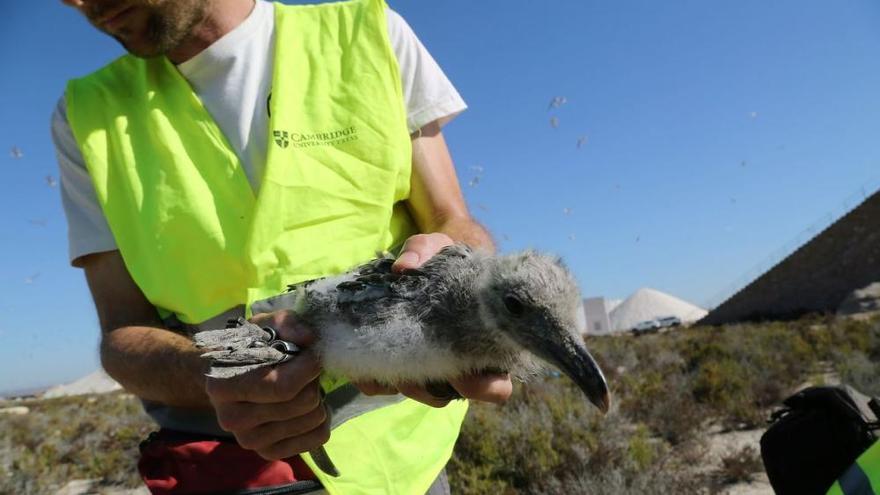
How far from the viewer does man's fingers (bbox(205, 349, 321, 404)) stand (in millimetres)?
1665

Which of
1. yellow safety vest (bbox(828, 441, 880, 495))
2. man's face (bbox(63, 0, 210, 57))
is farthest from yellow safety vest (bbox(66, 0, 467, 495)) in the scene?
yellow safety vest (bbox(828, 441, 880, 495))

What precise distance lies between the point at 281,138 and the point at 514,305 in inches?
45.5

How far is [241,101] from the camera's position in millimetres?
2506

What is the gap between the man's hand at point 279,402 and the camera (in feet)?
5.51

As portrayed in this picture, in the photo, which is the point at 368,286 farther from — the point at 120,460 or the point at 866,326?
the point at 866,326

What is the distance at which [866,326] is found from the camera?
48.0ft

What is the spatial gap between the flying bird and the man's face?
151cm

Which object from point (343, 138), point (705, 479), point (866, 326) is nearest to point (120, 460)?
point (705, 479)

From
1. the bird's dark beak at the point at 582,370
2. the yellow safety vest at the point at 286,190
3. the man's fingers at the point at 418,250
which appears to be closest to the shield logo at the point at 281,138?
the yellow safety vest at the point at 286,190

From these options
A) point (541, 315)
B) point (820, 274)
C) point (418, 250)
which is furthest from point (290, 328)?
point (820, 274)

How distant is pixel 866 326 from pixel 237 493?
1674 cm

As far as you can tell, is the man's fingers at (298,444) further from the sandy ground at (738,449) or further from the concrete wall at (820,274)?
the concrete wall at (820,274)

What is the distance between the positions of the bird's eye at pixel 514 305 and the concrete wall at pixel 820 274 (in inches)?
1192

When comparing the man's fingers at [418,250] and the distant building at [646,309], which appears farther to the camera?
the distant building at [646,309]
